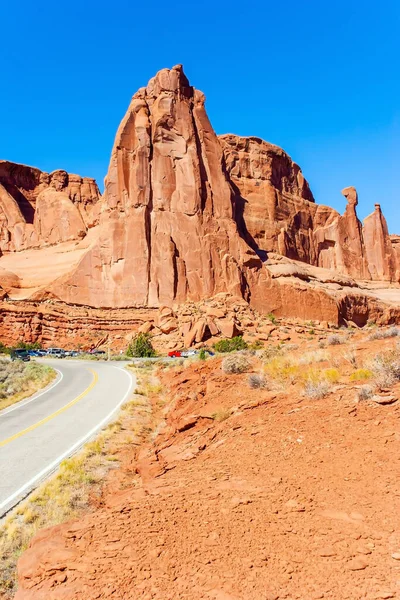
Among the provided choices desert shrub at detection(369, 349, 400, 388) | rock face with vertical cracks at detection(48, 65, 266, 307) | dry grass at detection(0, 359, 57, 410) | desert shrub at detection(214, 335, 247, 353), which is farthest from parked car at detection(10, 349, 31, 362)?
desert shrub at detection(369, 349, 400, 388)

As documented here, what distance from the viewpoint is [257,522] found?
188 inches

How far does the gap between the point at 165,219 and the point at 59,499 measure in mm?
48024

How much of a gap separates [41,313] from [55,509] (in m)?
50.2

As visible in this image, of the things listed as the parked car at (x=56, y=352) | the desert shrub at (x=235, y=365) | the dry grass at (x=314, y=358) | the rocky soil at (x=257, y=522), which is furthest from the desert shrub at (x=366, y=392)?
the parked car at (x=56, y=352)

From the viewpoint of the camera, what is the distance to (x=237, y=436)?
7840 mm

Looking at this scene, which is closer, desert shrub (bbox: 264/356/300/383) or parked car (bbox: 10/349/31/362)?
desert shrub (bbox: 264/356/300/383)

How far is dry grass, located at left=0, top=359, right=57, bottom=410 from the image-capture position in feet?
65.4

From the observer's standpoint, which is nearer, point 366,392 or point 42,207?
point 366,392

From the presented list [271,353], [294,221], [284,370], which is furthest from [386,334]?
[294,221]

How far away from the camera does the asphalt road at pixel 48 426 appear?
8445mm

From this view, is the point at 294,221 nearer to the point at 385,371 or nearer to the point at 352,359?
the point at 352,359

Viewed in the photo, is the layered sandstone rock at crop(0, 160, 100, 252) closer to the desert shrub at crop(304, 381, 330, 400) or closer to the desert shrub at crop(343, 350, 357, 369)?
the desert shrub at crop(343, 350, 357, 369)

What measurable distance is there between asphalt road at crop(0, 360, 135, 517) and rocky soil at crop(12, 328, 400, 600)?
170 centimetres

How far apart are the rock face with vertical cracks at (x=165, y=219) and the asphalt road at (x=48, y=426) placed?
29023 mm
